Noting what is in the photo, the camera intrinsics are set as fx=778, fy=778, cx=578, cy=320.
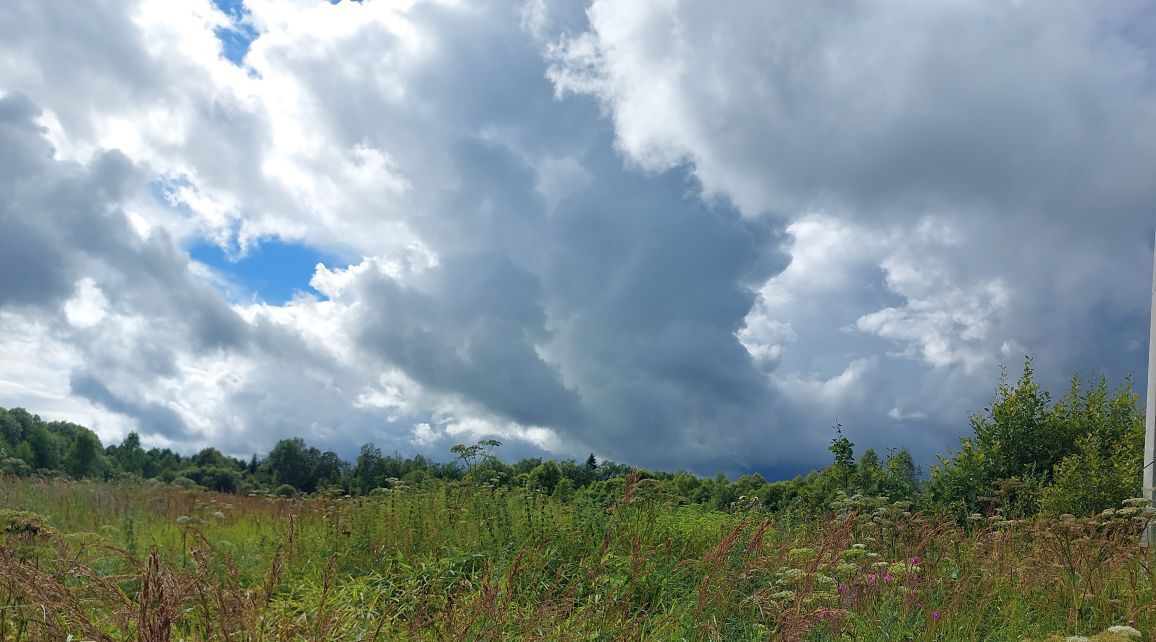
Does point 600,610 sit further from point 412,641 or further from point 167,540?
point 167,540

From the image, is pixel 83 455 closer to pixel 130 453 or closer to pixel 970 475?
pixel 130 453

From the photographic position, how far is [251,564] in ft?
24.1

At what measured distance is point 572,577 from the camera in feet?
18.6

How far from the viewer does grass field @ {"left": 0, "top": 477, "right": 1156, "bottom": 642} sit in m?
2.95

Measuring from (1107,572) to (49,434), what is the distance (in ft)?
226

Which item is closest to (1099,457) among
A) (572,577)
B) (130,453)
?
(572,577)

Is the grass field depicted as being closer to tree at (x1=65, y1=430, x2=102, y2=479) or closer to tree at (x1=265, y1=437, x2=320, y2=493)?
tree at (x1=265, y1=437, x2=320, y2=493)

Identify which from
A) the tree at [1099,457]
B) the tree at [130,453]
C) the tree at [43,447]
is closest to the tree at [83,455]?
the tree at [130,453]

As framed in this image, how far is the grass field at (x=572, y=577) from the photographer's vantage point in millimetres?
2953

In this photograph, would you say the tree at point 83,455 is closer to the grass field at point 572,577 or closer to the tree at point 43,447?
the tree at point 43,447

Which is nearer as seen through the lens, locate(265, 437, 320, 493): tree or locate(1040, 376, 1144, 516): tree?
locate(1040, 376, 1144, 516): tree

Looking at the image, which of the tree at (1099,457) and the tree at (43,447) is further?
the tree at (43,447)

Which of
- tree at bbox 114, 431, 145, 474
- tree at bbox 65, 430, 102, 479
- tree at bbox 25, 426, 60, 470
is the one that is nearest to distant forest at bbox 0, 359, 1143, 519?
tree at bbox 65, 430, 102, 479

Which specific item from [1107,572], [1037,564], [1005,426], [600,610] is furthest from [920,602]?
[1005,426]
